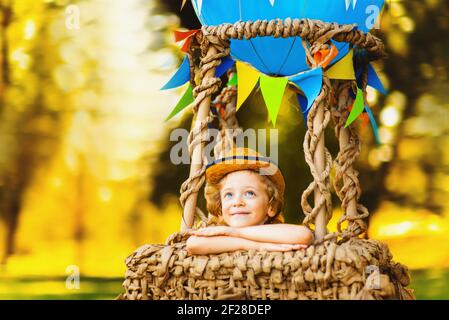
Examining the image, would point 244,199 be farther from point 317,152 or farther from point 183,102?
point 183,102

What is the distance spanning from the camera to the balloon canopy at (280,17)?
2436 mm

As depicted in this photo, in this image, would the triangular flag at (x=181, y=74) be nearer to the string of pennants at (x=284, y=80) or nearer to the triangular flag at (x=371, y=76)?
the string of pennants at (x=284, y=80)

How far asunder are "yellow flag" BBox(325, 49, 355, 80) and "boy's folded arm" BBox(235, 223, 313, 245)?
50cm

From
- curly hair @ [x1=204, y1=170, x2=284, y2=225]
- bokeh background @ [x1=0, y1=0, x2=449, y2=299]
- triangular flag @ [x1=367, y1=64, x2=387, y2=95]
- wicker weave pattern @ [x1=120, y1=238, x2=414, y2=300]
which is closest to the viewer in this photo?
wicker weave pattern @ [x1=120, y1=238, x2=414, y2=300]

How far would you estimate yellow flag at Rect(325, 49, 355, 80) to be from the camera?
2.49m

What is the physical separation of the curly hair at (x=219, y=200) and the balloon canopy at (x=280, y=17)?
0.39m

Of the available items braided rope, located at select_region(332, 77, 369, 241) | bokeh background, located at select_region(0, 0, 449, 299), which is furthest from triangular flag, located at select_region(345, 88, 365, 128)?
bokeh background, located at select_region(0, 0, 449, 299)

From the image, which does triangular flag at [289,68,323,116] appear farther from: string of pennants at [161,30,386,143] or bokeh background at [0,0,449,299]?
bokeh background at [0,0,449,299]

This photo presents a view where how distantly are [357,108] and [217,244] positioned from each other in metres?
0.62

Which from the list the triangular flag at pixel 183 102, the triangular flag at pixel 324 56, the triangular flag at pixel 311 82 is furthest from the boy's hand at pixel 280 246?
the triangular flag at pixel 183 102

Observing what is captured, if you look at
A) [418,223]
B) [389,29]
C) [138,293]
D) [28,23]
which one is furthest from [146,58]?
[138,293]

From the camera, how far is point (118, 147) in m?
3.93

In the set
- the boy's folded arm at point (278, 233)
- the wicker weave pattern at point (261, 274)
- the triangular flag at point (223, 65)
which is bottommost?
the wicker weave pattern at point (261, 274)

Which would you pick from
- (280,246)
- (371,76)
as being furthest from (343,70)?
(280,246)
